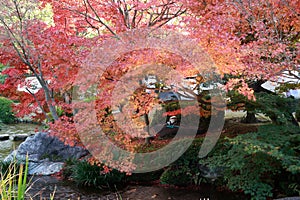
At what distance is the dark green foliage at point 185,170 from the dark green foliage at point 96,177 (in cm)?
105

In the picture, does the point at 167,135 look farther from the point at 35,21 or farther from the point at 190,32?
the point at 35,21

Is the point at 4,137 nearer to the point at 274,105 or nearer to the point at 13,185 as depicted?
the point at 274,105

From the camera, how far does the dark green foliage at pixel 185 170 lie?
6.27 meters

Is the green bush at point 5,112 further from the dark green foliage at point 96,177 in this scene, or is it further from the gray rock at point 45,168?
the dark green foliage at point 96,177

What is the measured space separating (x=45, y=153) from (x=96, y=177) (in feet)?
8.45

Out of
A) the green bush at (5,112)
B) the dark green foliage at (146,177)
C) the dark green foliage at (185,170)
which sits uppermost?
the green bush at (5,112)

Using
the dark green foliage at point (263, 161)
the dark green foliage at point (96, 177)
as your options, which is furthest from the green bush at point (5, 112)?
the dark green foliage at point (263, 161)

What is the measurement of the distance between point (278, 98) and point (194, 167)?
7.13ft

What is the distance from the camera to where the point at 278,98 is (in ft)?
17.1

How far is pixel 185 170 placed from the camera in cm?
627

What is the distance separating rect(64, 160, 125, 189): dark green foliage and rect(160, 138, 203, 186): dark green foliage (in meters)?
1.05

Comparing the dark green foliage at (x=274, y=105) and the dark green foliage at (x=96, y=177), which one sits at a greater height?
the dark green foliage at (x=274, y=105)

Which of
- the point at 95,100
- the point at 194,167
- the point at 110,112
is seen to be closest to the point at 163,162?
the point at 194,167

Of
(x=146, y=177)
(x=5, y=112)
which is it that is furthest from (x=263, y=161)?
(x=5, y=112)
